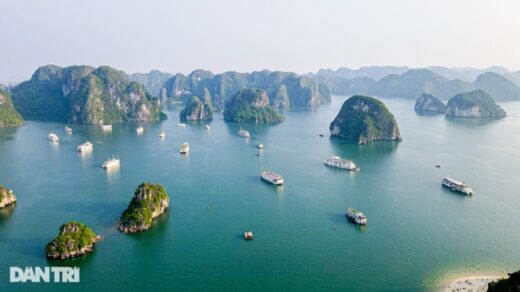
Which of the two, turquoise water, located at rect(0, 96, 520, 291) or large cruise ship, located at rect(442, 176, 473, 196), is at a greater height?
large cruise ship, located at rect(442, 176, 473, 196)

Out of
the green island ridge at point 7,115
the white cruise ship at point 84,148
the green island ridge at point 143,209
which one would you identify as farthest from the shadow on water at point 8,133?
the green island ridge at point 143,209

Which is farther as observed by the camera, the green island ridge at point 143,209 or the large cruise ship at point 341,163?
the large cruise ship at point 341,163

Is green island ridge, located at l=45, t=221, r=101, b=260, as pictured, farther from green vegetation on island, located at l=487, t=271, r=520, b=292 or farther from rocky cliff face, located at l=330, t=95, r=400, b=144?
rocky cliff face, located at l=330, t=95, r=400, b=144

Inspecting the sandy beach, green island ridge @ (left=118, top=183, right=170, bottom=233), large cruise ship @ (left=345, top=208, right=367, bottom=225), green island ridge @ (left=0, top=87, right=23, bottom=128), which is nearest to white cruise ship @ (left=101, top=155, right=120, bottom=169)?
green island ridge @ (left=118, top=183, right=170, bottom=233)

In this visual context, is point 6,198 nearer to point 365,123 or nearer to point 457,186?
point 457,186

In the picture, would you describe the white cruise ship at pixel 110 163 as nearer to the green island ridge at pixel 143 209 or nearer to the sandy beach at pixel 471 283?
the green island ridge at pixel 143 209

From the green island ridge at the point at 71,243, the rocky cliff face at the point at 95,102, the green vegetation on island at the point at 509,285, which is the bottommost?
the green island ridge at the point at 71,243

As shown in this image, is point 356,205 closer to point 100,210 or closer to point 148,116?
point 100,210
